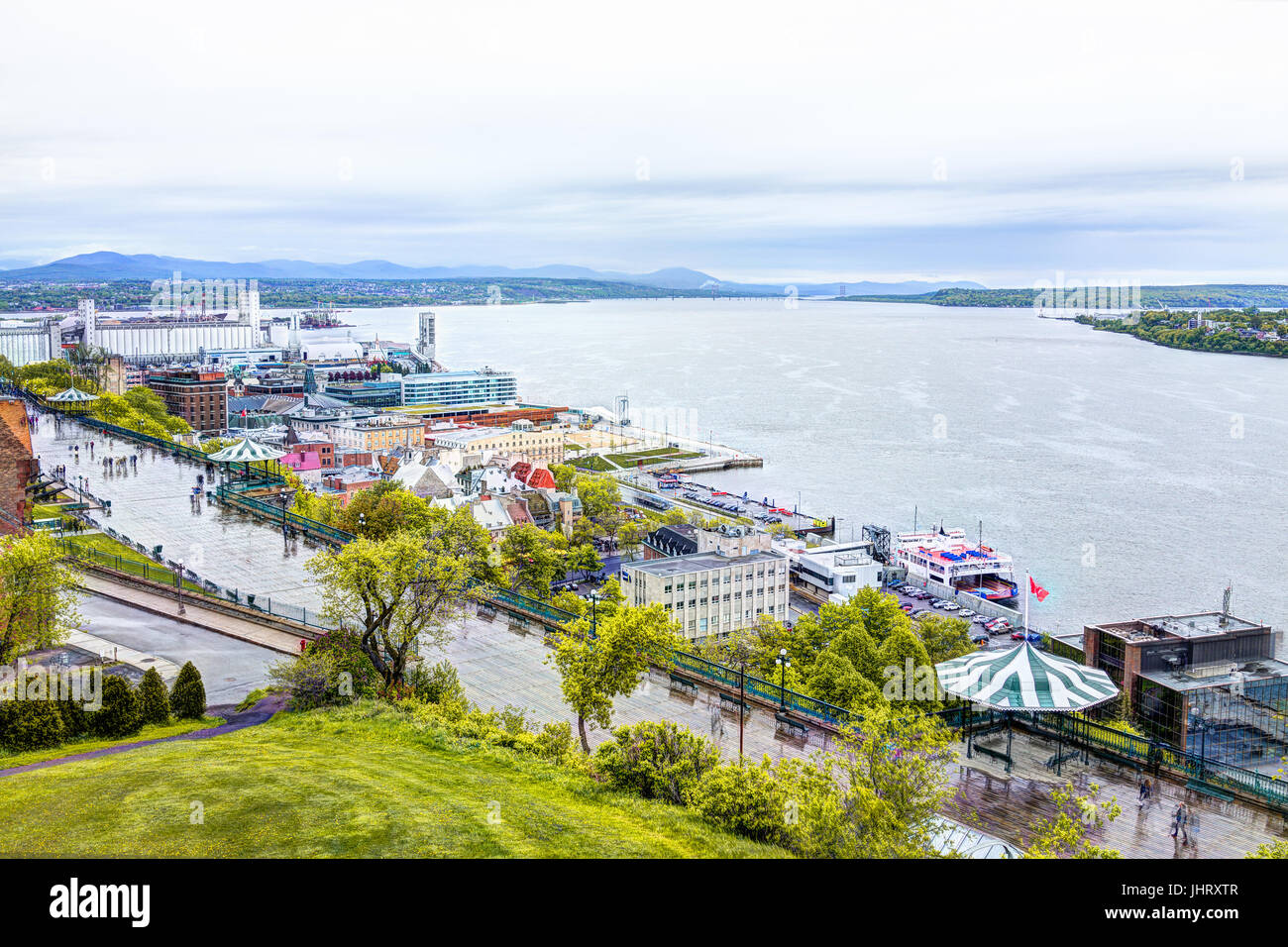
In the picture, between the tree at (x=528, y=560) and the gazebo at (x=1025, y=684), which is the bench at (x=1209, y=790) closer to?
the gazebo at (x=1025, y=684)

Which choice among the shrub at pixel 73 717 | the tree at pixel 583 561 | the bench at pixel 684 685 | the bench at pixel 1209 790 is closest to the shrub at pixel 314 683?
the shrub at pixel 73 717

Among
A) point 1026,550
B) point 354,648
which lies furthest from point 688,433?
point 354,648

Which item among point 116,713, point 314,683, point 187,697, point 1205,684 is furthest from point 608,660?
point 1205,684

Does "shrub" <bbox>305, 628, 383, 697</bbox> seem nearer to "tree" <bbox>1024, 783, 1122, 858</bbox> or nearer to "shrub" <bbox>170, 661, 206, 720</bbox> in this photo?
"shrub" <bbox>170, 661, 206, 720</bbox>
